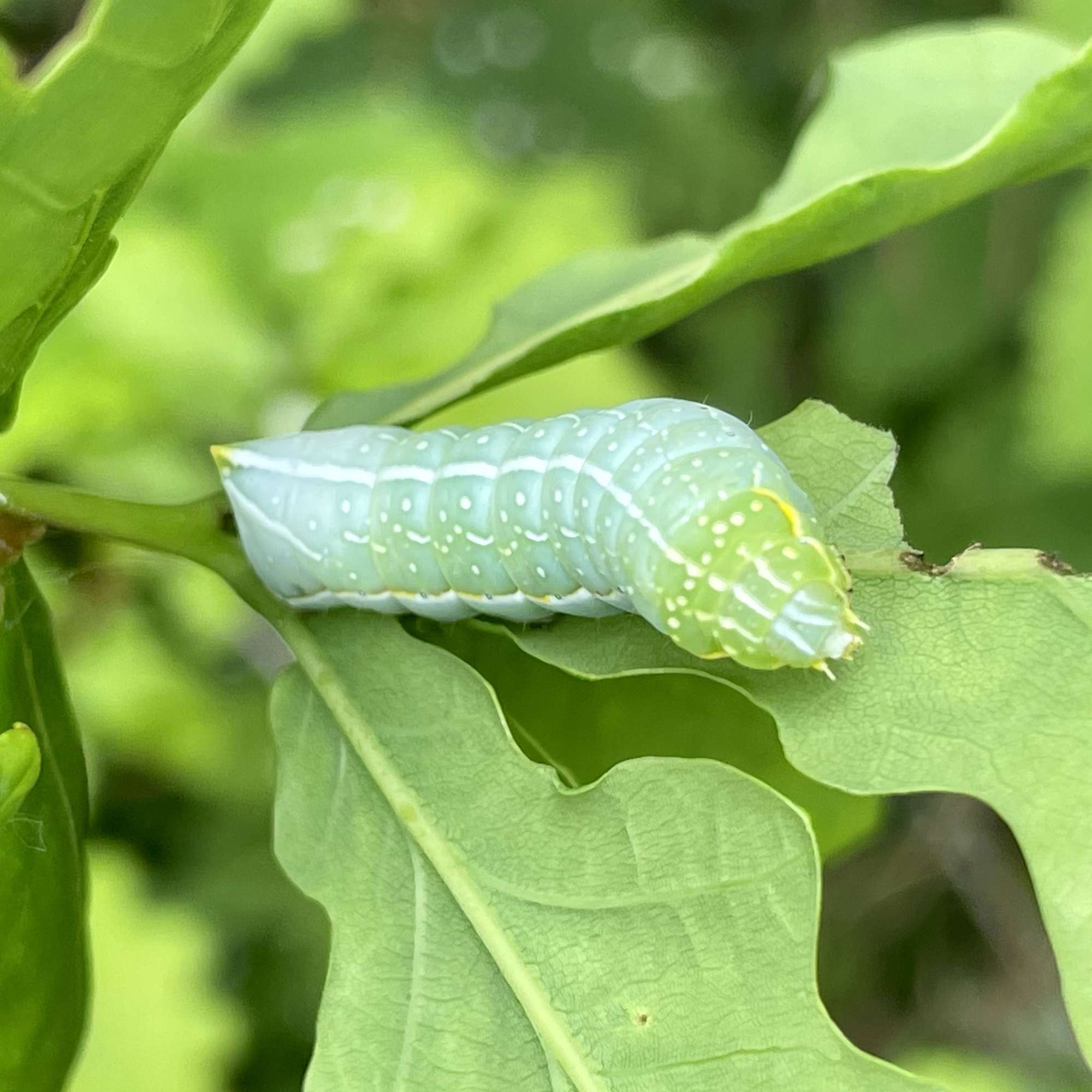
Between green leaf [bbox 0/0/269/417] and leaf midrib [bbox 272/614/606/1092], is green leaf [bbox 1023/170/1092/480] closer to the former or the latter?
leaf midrib [bbox 272/614/606/1092]

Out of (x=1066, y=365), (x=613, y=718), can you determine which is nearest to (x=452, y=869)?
(x=613, y=718)

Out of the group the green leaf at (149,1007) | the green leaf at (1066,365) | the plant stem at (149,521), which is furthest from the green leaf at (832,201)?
the green leaf at (149,1007)

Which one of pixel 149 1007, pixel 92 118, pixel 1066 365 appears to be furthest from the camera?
pixel 1066 365

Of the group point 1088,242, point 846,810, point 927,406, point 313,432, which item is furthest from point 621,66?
point 846,810

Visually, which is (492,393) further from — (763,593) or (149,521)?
(763,593)

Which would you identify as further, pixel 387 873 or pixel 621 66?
pixel 621 66

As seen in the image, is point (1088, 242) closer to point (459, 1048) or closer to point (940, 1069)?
point (940, 1069)
